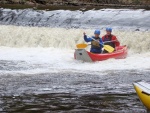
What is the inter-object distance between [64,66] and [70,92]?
3936mm

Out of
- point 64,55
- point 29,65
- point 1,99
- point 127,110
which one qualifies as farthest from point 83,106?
point 64,55

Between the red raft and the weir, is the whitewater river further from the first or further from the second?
the red raft

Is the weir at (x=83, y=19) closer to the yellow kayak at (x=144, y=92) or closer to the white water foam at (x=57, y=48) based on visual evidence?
the white water foam at (x=57, y=48)

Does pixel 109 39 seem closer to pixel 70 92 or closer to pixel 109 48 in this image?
pixel 109 48

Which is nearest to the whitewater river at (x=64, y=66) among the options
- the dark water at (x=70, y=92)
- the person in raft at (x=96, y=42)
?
the dark water at (x=70, y=92)

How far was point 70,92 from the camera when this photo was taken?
941cm

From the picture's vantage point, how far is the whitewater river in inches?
332

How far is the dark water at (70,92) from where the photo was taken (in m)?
8.05

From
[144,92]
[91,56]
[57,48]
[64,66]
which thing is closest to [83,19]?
[57,48]

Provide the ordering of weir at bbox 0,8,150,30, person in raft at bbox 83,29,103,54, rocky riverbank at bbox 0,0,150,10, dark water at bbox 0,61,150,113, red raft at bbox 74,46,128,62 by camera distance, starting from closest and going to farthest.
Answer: dark water at bbox 0,61,150,113 → red raft at bbox 74,46,128,62 → person in raft at bbox 83,29,103,54 → weir at bbox 0,8,150,30 → rocky riverbank at bbox 0,0,150,10

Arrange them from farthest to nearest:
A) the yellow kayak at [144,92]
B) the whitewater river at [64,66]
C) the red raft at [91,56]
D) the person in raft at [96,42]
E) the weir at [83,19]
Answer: the weir at [83,19], the person in raft at [96,42], the red raft at [91,56], the whitewater river at [64,66], the yellow kayak at [144,92]

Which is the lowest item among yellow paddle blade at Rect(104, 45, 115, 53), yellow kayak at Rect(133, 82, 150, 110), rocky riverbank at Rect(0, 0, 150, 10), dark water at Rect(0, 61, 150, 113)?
dark water at Rect(0, 61, 150, 113)

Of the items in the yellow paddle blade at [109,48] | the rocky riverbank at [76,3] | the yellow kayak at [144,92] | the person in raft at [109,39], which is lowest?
the yellow kayak at [144,92]

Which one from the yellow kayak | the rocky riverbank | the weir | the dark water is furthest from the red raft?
the rocky riverbank
